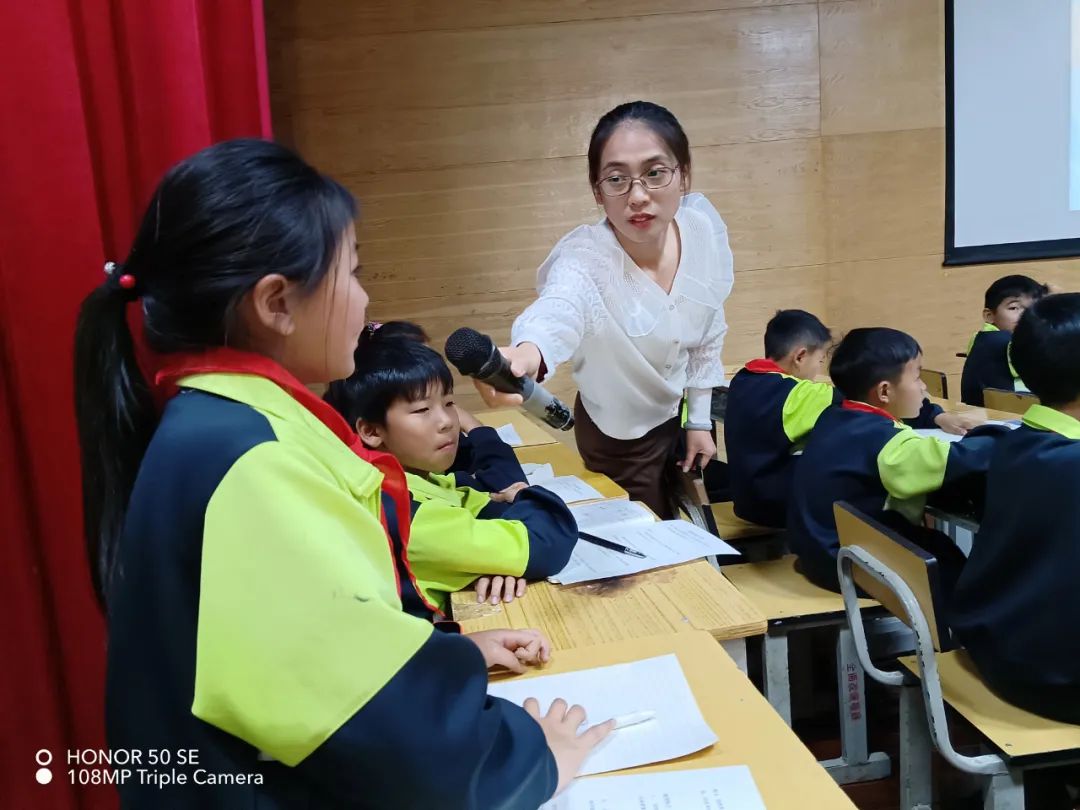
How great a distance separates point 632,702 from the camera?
0.84 metres

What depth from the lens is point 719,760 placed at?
2.42ft

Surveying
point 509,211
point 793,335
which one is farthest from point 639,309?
point 509,211

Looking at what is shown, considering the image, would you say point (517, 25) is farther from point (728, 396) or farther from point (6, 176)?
point (6, 176)

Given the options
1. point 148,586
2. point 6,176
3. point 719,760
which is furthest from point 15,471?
point 719,760

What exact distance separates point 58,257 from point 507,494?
860 millimetres

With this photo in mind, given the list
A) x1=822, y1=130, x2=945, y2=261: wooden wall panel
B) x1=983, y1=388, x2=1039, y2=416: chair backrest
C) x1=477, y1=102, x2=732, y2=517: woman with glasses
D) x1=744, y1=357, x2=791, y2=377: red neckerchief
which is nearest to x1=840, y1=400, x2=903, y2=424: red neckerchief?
x1=744, y1=357, x2=791, y2=377: red neckerchief

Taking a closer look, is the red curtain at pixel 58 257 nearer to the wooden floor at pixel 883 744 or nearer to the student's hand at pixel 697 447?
the student's hand at pixel 697 447

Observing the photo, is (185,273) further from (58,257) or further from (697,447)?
(697,447)

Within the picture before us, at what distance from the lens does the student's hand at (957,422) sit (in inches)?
94.0

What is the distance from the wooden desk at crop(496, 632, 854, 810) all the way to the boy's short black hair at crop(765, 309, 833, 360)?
5.40 feet

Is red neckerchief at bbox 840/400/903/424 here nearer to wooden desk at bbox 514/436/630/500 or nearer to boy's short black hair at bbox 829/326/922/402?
boy's short black hair at bbox 829/326/922/402

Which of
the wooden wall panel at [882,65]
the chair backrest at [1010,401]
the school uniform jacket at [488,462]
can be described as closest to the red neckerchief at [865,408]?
Result: the school uniform jacket at [488,462]

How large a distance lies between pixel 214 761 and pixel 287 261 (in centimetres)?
37

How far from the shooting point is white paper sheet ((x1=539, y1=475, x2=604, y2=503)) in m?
1.67
